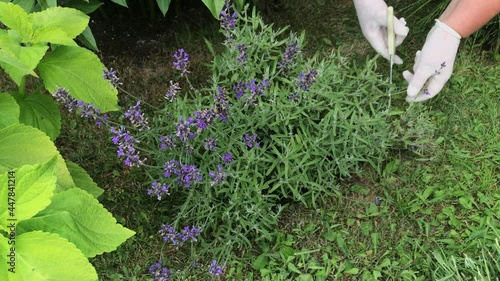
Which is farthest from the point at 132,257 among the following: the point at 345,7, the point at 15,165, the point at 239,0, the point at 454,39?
the point at 345,7

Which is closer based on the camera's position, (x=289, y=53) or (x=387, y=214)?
(x=289, y=53)

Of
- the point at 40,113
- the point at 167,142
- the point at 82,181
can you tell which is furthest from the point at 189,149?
the point at 40,113

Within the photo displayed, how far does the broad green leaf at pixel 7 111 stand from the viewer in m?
1.44

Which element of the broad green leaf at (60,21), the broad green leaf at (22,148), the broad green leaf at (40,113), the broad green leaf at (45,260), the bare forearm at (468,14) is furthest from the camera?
the bare forearm at (468,14)

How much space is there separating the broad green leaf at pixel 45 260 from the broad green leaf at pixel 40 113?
2.02 ft

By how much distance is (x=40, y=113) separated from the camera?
1679 mm

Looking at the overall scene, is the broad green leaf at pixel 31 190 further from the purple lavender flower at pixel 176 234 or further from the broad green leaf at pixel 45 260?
the purple lavender flower at pixel 176 234

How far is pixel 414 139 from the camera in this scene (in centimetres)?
225

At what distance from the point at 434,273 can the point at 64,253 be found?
1.27 metres

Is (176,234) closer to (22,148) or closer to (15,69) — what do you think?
(22,148)

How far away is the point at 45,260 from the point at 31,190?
0.15 meters

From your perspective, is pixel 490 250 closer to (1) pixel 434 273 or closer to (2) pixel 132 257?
(1) pixel 434 273

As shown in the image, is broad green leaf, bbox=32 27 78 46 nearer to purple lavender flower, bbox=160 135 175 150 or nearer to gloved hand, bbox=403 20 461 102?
purple lavender flower, bbox=160 135 175 150

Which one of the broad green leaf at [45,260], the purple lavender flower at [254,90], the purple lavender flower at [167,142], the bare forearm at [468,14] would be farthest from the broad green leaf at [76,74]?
the bare forearm at [468,14]
